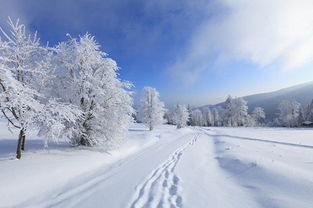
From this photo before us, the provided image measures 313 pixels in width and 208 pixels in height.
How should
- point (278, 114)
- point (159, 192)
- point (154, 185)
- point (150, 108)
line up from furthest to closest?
point (278, 114) < point (150, 108) < point (154, 185) < point (159, 192)

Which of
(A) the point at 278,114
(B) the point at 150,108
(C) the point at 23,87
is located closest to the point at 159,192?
(C) the point at 23,87

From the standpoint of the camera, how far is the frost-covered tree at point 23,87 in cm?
516

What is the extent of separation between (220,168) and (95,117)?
8.18 meters

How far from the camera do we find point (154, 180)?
5.34 metres

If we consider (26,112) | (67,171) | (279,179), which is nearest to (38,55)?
(26,112)

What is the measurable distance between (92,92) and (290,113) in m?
63.7

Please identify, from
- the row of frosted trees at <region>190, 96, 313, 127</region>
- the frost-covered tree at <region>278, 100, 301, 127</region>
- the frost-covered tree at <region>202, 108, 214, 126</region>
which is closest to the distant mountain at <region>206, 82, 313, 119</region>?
the row of frosted trees at <region>190, 96, 313, 127</region>

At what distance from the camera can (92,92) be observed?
9.52 m

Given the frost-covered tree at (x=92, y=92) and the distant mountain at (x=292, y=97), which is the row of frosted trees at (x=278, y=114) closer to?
the distant mountain at (x=292, y=97)

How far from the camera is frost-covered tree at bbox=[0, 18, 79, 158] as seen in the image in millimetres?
5156

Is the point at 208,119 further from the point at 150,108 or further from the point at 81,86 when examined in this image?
the point at 81,86

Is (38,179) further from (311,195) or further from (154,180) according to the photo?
(311,195)

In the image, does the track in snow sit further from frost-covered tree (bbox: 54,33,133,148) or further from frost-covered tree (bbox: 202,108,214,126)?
frost-covered tree (bbox: 202,108,214,126)

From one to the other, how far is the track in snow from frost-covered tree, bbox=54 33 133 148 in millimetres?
5402
